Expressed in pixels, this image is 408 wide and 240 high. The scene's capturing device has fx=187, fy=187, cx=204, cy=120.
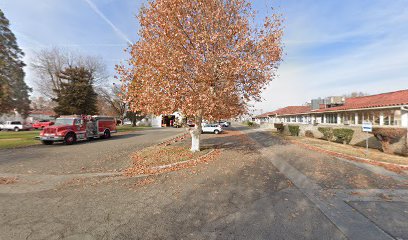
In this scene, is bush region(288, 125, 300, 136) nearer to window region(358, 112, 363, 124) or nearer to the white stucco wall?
window region(358, 112, 363, 124)

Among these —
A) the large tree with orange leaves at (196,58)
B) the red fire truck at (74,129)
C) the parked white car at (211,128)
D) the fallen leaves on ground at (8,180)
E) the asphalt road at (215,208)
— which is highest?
the large tree with orange leaves at (196,58)

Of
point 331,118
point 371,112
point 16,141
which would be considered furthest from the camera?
point 331,118

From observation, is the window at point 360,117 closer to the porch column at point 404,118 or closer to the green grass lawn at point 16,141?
the porch column at point 404,118

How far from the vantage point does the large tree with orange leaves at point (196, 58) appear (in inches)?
340

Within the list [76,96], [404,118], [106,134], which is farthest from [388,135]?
[76,96]

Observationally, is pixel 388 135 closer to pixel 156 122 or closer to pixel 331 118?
pixel 331 118

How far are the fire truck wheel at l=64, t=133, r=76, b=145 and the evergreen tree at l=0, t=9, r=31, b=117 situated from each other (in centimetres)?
1531

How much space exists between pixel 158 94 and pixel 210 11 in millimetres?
4833

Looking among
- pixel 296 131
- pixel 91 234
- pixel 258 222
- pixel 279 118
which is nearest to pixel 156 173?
pixel 91 234

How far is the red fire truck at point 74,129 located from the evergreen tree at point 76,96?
11817 millimetres

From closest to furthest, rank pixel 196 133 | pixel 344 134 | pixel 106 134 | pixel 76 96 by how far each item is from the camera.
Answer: pixel 196 133
pixel 344 134
pixel 106 134
pixel 76 96

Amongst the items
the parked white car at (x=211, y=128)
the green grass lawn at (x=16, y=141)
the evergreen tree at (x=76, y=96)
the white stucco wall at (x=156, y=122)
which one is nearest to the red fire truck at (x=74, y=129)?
the green grass lawn at (x=16, y=141)

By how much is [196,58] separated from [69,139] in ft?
43.7

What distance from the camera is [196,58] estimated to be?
8.90 m
